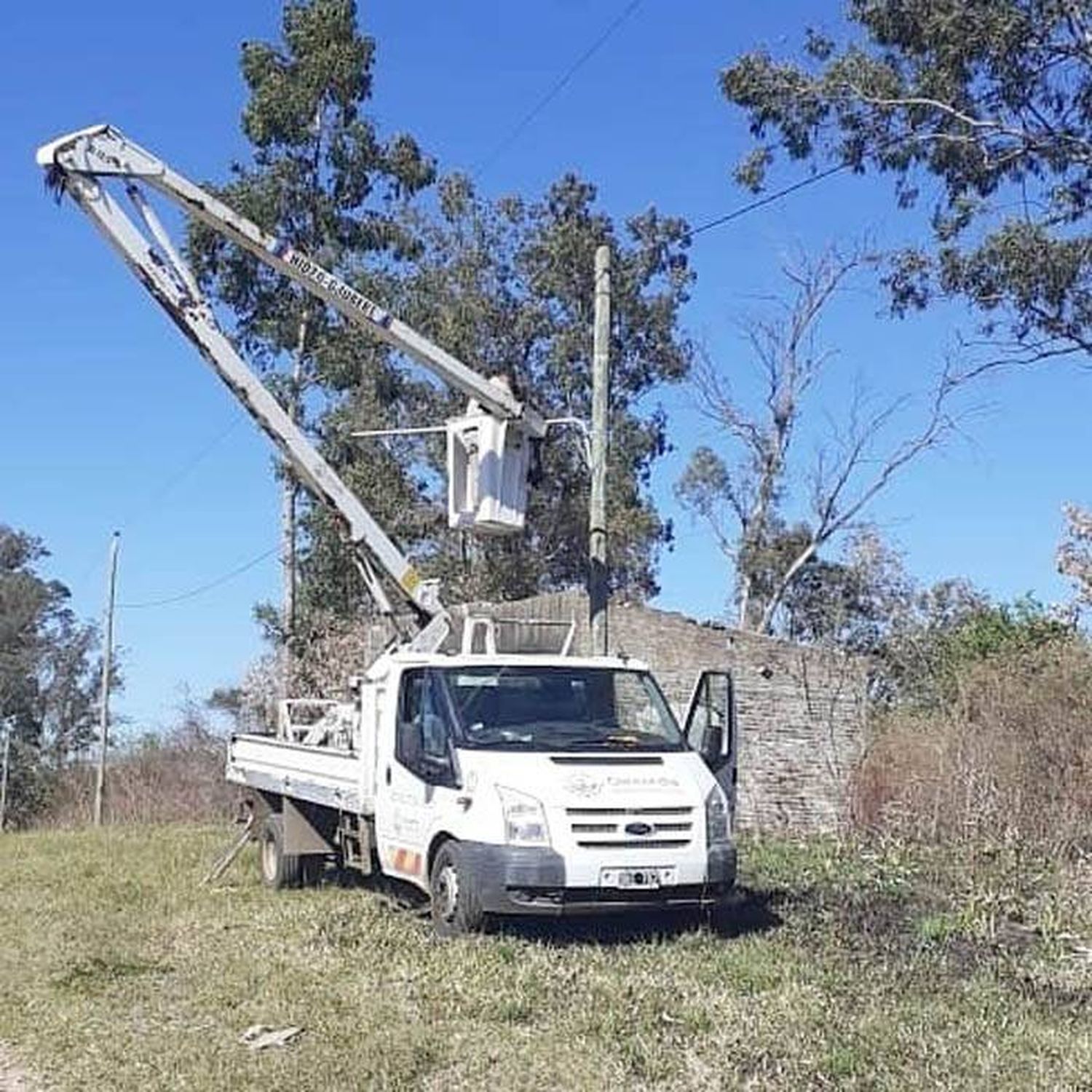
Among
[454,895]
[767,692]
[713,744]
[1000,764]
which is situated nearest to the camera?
[454,895]

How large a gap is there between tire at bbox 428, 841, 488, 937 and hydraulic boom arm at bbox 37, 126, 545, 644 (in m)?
3.39

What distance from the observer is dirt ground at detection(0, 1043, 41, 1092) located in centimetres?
719

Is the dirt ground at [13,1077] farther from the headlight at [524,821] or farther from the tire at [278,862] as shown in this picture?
the tire at [278,862]

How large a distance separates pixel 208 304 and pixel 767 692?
443 inches

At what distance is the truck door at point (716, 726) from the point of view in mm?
11359

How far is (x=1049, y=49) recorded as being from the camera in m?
16.7

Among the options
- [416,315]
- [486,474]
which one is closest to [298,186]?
[416,315]

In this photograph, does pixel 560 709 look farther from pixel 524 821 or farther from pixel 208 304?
pixel 208 304

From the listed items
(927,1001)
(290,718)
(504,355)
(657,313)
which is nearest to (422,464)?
(504,355)

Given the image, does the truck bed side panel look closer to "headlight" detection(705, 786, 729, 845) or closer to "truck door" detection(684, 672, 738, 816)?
"truck door" detection(684, 672, 738, 816)

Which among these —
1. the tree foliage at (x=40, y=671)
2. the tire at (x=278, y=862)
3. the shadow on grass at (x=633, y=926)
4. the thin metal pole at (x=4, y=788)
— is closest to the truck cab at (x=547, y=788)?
the shadow on grass at (x=633, y=926)

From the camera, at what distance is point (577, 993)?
27.1 feet

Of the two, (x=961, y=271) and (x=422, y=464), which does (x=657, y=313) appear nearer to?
(x=422, y=464)

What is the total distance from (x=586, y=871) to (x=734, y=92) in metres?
11.9
